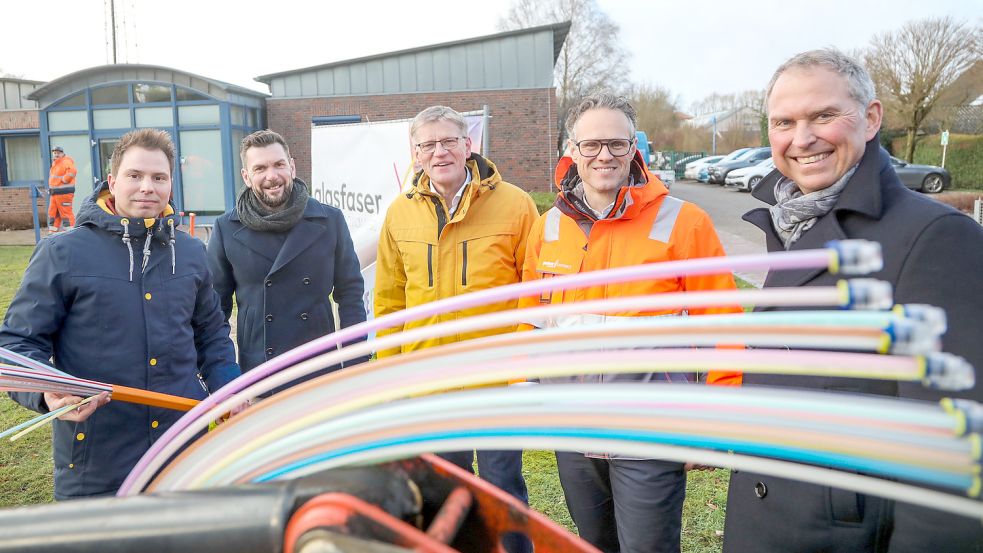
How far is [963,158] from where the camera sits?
2830 centimetres

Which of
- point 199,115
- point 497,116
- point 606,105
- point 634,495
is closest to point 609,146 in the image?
point 606,105

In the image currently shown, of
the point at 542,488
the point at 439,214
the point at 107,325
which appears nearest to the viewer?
the point at 107,325

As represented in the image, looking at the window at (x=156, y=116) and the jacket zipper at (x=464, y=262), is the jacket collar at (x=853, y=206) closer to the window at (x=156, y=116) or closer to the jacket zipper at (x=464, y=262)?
the jacket zipper at (x=464, y=262)

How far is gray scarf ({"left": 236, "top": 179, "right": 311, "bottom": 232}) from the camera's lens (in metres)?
3.42

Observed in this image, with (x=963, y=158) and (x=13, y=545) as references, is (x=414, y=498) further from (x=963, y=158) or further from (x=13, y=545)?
(x=963, y=158)

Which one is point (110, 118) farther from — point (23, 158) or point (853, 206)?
point (853, 206)

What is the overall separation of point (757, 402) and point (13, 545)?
814 mm

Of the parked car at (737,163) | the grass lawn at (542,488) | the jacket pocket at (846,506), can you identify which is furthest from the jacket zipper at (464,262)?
the parked car at (737,163)

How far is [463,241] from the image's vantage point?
125 inches

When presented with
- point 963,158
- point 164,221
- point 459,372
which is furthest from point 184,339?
point 963,158

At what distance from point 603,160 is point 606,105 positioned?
9.0 inches

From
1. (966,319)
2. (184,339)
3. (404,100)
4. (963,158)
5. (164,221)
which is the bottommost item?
(184,339)

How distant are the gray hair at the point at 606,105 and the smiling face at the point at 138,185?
5.36ft

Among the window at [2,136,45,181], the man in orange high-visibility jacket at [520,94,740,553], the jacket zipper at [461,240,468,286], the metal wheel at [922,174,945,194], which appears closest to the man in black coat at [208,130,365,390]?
the jacket zipper at [461,240,468,286]
